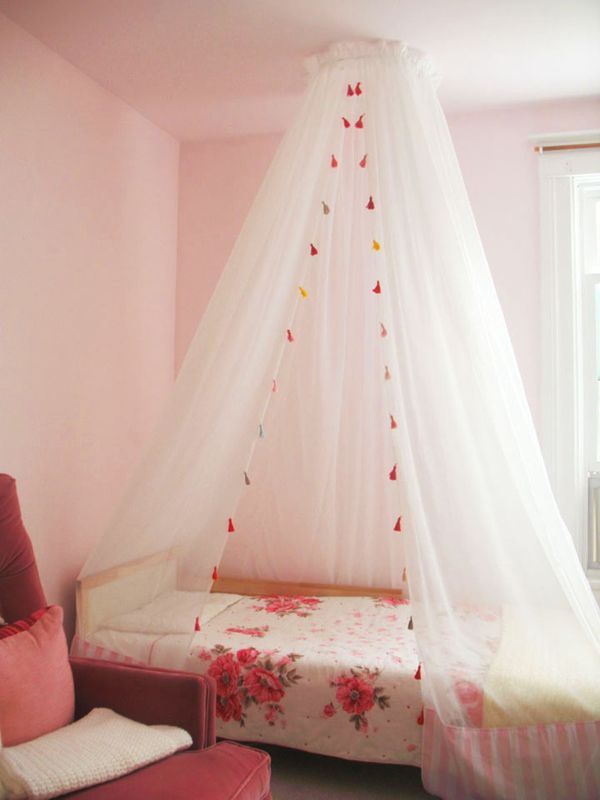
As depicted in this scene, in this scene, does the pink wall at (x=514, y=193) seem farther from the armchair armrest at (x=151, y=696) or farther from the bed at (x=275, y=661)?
the armchair armrest at (x=151, y=696)

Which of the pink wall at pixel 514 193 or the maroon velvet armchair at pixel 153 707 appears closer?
the maroon velvet armchair at pixel 153 707

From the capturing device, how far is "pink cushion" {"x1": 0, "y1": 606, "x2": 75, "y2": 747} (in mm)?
1978

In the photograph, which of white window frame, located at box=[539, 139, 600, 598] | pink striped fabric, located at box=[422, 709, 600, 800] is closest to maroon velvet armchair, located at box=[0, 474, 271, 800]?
pink striped fabric, located at box=[422, 709, 600, 800]

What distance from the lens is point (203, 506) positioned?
276cm

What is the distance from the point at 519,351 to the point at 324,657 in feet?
5.55

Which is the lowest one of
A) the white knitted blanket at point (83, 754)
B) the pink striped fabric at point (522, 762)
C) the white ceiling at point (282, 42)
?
the pink striped fabric at point (522, 762)

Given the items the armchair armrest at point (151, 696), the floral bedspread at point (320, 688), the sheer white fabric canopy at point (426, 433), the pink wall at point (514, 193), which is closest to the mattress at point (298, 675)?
the floral bedspread at point (320, 688)

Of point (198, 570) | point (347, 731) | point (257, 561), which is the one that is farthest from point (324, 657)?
point (257, 561)

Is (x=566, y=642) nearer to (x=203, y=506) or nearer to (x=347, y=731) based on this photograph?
(x=347, y=731)

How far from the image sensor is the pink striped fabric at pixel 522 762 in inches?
90.0

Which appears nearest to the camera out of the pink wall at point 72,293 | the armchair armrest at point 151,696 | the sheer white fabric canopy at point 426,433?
the armchair armrest at point 151,696

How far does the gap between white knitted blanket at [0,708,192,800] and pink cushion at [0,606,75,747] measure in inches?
2.1

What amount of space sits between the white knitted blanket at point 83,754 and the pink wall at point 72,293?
1.09 metres

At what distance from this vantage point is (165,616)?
2758 millimetres
